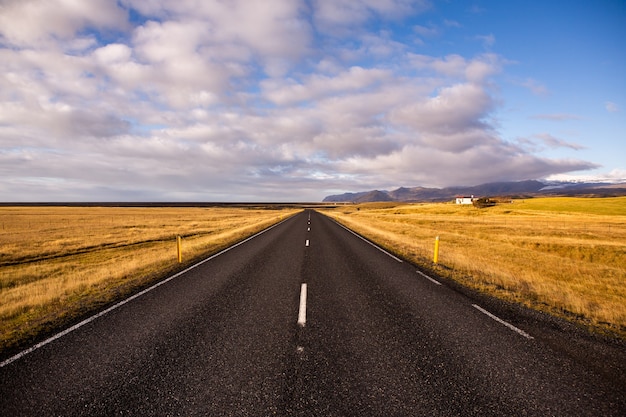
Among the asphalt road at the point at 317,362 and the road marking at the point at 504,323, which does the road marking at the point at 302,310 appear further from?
the road marking at the point at 504,323

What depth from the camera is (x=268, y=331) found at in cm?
570

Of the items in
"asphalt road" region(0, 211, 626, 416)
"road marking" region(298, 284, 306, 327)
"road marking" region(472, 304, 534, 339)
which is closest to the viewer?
"asphalt road" region(0, 211, 626, 416)

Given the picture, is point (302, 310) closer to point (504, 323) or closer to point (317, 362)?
point (317, 362)

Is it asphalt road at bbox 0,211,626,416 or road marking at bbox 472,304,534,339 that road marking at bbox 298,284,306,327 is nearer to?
asphalt road at bbox 0,211,626,416

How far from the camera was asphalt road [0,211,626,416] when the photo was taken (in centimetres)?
365

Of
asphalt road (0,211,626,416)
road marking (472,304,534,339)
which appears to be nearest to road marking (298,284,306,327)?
asphalt road (0,211,626,416)

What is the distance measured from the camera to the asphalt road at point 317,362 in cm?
365

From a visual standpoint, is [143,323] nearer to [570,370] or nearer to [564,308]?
[570,370]

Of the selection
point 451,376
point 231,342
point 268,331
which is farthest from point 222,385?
point 451,376

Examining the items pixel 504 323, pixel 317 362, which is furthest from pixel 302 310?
pixel 504 323

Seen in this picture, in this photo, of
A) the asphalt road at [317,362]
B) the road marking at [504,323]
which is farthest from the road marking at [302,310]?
the road marking at [504,323]

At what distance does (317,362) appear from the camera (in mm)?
4582

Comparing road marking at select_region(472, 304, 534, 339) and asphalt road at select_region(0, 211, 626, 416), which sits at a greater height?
asphalt road at select_region(0, 211, 626, 416)

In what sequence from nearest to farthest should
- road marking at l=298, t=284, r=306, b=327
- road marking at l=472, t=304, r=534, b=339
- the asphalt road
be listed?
the asphalt road → road marking at l=472, t=304, r=534, b=339 → road marking at l=298, t=284, r=306, b=327
